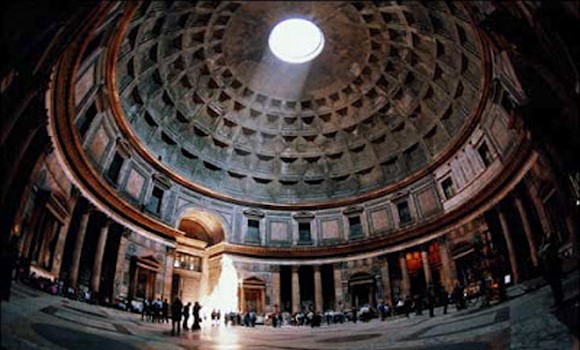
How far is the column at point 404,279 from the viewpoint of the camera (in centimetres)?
2633

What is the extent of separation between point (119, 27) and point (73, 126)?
4.38 meters

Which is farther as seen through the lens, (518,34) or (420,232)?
(420,232)

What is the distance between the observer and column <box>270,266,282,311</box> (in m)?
28.3

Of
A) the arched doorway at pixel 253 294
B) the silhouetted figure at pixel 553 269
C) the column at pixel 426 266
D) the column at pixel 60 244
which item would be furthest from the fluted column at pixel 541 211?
the column at pixel 60 244

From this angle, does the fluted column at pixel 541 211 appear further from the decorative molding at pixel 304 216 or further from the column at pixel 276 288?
the column at pixel 276 288

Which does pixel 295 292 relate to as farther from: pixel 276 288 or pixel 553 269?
pixel 553 269

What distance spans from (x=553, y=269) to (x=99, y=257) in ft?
63.4

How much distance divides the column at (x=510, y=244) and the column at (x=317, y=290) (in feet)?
41.5

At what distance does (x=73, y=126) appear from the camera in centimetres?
1673

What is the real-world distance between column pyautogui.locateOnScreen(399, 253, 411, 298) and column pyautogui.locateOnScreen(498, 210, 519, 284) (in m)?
7.22

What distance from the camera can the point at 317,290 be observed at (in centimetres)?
2883

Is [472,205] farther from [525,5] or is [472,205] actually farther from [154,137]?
[154,137]

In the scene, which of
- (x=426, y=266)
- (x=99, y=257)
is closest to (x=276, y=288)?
(x=426, y=266)

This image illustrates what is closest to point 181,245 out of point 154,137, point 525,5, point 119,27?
point 154,137
